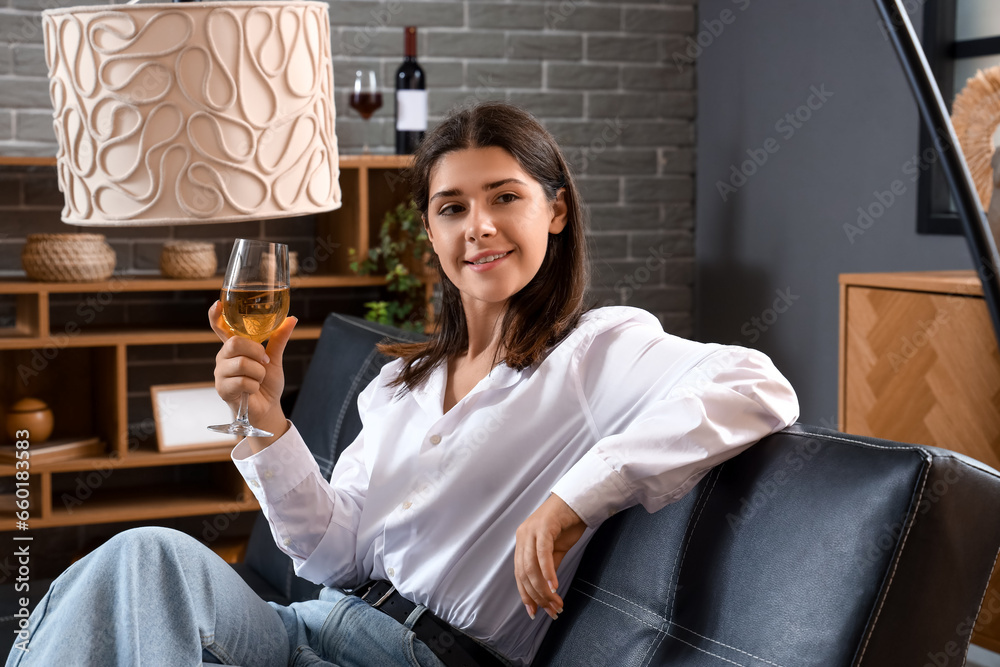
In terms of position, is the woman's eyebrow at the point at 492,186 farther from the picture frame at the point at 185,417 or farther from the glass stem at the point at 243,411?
the picture frame at the point at 185,417

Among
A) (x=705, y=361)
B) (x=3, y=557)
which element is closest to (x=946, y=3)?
(x=705, y=361)

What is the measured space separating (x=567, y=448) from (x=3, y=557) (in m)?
2.54

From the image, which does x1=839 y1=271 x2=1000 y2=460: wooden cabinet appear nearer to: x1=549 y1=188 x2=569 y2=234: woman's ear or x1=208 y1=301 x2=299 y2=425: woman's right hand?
x1=549 y1=188 x2=569 y2=234: woman's ear

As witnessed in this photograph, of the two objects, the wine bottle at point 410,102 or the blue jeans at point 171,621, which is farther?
the wine bottle at point 410,102

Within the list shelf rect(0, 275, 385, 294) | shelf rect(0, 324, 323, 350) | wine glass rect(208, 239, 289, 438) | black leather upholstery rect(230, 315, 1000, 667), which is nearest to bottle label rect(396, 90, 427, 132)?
shelf rect(0, 275, 385, 294)

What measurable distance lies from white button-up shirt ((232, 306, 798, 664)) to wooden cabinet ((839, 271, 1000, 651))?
119 cm

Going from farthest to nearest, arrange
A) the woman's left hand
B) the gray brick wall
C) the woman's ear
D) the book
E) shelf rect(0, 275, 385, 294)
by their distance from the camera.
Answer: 1. the gray brick wall
2. the book
3. shelf rect(0, 275, 385, 294)
4. the woman's ear
5. the woman's left hand

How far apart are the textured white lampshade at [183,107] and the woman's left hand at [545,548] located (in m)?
0.61

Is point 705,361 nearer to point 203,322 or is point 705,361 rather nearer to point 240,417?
point 240,417

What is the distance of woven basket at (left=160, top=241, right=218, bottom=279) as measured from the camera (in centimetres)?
308

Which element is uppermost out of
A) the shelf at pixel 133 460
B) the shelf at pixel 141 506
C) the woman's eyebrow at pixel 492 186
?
the woman's eyebrow at pixel 492 186

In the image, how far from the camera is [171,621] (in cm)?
130

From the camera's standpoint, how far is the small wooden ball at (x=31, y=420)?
3049mm

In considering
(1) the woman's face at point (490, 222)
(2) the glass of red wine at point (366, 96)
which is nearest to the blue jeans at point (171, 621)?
(1) the woman's face at point (490, 222)
